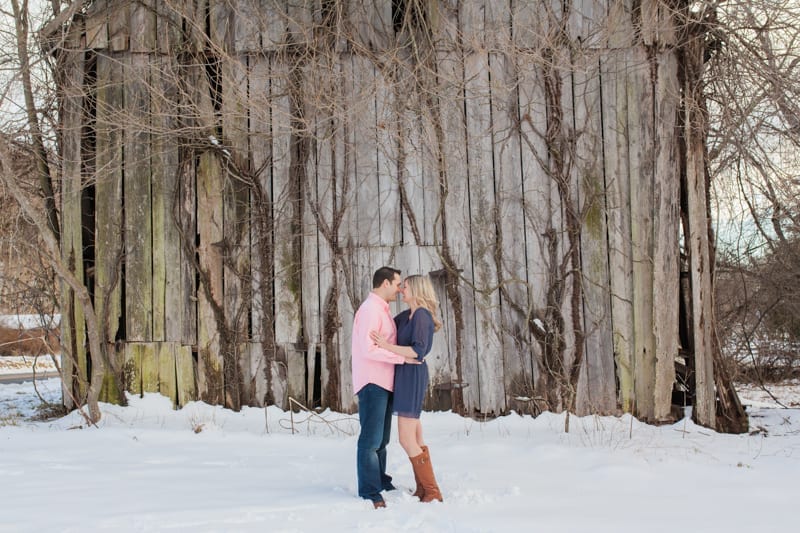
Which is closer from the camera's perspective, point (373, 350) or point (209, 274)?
point (373, 350)

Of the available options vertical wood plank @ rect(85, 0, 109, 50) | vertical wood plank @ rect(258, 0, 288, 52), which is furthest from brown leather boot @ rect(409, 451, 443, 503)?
vertical wood plank @ rect(85, 0, 109, 50)

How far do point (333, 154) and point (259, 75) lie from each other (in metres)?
1.15

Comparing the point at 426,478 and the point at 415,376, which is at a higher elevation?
the point at 415,376

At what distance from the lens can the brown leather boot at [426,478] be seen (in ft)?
15.2

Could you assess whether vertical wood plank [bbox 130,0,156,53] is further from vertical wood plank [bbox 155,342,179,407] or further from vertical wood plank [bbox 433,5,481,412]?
vertical wood plank [bbox 155,342,179,407]

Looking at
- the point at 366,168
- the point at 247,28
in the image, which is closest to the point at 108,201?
the point at 247,28

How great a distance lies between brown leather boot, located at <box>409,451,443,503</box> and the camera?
463 centimetres

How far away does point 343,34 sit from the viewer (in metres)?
7.67

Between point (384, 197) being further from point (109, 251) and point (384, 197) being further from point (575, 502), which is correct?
point (575, 502)

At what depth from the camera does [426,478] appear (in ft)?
15.2

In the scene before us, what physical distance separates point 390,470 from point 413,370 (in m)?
1.21

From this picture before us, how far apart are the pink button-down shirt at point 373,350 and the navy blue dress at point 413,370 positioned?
71mm

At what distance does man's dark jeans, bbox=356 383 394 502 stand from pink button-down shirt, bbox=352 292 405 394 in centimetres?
6

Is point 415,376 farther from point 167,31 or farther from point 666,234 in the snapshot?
point 167,31
